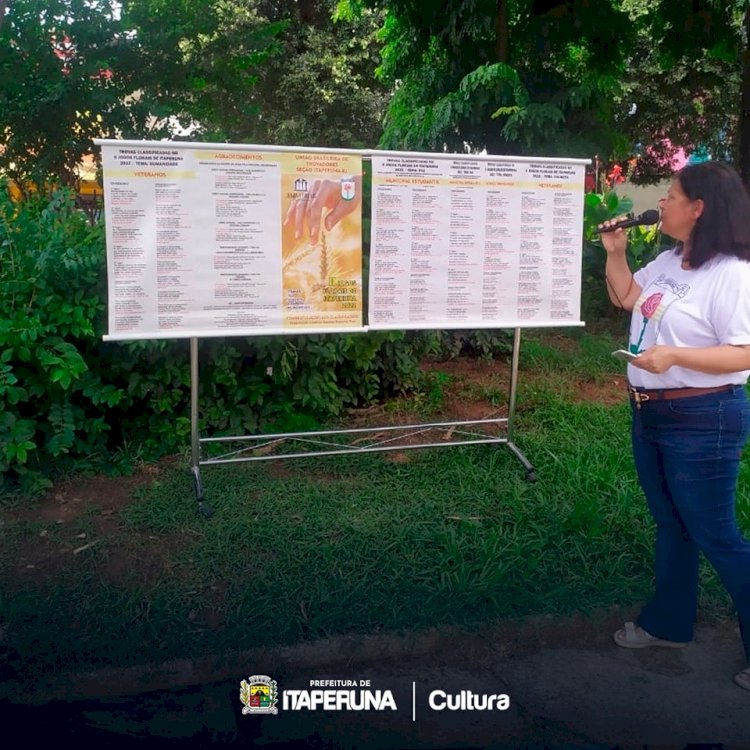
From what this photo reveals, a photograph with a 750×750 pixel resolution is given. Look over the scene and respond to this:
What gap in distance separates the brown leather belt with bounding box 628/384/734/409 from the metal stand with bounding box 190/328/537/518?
185 centimetres

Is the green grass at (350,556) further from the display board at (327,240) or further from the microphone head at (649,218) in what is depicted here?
the microphone head at (649,218)

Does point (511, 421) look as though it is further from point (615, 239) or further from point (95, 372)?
point (95, 372)

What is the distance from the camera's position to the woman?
3.08m

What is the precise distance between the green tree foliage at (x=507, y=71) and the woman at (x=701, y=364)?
651cm

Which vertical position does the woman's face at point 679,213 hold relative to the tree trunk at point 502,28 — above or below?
below

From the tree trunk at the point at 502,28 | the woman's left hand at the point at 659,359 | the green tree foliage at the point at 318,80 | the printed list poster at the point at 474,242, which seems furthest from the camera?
the green tree foliage at the point at 318,80

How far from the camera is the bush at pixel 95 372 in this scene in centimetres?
466

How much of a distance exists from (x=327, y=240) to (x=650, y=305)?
6.58 feet

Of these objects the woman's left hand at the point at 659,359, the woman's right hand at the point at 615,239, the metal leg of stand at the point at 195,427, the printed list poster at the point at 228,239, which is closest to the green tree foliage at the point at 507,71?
the printed list poster at the point at 228,239

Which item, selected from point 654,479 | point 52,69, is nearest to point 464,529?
point 654,479

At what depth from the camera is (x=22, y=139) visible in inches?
573

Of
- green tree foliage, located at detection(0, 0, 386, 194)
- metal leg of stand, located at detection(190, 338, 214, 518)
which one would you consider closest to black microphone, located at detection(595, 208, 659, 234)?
metal leg of stand, located at detection(190, 338, 214, 518)

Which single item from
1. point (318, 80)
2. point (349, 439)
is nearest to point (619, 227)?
point (349, 439)

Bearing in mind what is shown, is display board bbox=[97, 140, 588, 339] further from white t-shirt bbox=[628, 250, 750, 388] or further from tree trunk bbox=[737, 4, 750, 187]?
tree trunk bbox=[737, 4, 750, 187]
